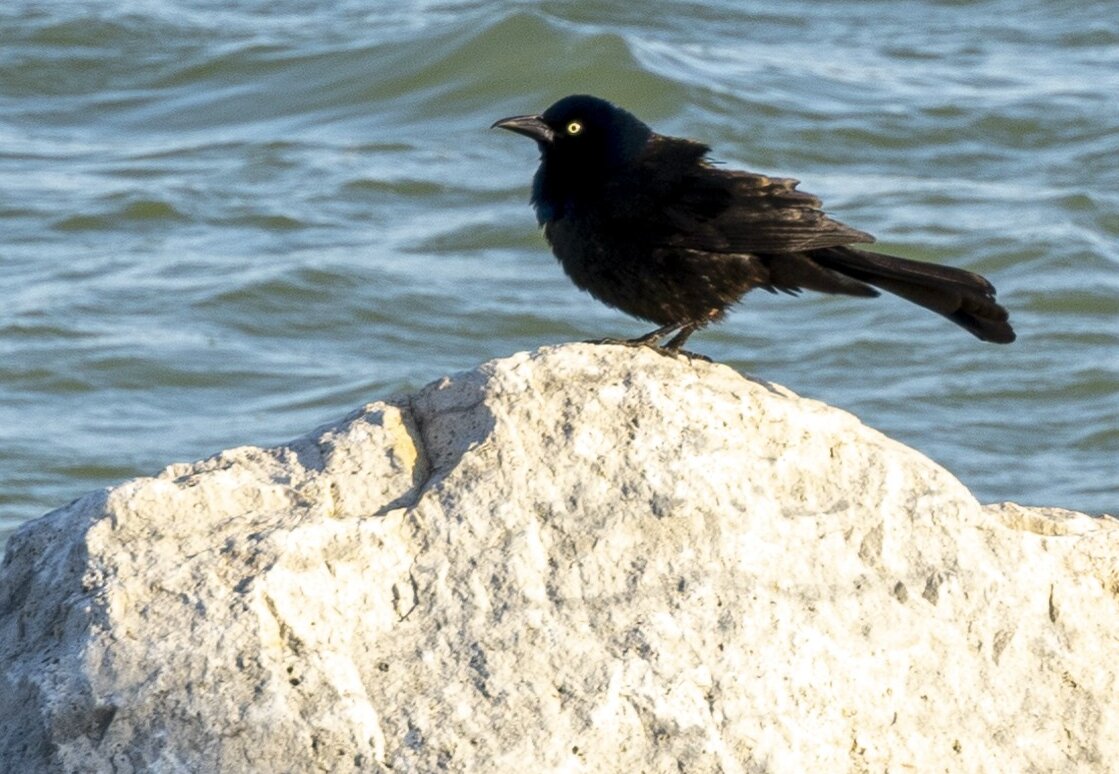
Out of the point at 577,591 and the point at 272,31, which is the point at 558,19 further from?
the point at 577,591

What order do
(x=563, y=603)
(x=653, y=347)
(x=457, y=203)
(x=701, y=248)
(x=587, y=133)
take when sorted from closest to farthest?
(x=563, y=603)
(x=653, y=347)
(x=701, y=248)
(x=587, y=133)
(x=457, y=203)

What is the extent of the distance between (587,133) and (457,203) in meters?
7.71

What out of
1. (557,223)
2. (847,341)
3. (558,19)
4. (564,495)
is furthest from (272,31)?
(564,495)

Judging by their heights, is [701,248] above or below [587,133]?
below

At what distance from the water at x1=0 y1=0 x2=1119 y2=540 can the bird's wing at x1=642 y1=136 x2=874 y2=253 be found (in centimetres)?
433

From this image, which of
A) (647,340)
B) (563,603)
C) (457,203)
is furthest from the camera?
(457,203)

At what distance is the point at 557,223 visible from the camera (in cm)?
518

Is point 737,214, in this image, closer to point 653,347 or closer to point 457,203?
point 653,347

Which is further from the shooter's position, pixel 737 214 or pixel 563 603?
pixel 737 214

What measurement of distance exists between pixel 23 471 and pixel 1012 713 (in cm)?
648

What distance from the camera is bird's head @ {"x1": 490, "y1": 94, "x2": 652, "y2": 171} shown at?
207 inches

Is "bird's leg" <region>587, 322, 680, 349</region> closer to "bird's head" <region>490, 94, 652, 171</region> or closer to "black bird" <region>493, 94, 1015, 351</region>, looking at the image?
"black bird" <region>493, 94, 1015, 351</region>

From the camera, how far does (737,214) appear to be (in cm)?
505

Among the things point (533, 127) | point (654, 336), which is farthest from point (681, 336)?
point (533, 127)
